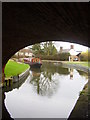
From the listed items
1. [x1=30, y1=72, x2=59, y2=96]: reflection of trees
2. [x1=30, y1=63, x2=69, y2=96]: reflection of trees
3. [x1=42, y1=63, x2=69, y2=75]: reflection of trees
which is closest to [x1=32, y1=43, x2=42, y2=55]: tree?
[x1=42, y1=63, x2=69, y2=75]: reflection of trees

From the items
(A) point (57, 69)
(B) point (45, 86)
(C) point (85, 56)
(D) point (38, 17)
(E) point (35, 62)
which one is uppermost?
(D) point (38, 17)

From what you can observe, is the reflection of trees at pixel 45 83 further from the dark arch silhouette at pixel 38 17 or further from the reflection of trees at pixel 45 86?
the dark arch silhouette at pixel 38 17

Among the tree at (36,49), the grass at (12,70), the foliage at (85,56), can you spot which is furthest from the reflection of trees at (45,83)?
the tree at (36,49)

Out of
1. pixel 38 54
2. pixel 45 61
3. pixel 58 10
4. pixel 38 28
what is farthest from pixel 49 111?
pixel 45 61

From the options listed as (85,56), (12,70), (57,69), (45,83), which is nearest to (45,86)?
(45,83)

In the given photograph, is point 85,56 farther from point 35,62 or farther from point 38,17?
point 38,17

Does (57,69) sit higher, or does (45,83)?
(57,69)

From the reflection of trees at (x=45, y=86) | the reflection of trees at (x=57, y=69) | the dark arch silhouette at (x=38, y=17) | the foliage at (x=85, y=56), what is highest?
the dark arch silhouette at (x=38, y=17)

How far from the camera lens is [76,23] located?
174 inches

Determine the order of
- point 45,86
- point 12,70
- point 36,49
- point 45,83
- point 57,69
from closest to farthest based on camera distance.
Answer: point 45,86 < point 45,83 < point 12,70 < point 57,69 < point 36,49

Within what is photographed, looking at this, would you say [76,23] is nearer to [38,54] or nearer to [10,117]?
[10,117]

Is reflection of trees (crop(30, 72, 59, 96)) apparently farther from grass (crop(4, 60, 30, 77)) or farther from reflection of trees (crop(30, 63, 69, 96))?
grass (crop(4, 60, 30, 77))

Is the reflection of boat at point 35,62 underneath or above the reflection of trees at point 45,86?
above

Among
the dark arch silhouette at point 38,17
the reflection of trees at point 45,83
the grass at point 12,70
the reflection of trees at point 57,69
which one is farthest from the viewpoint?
the reflection of trees at point 57,69
